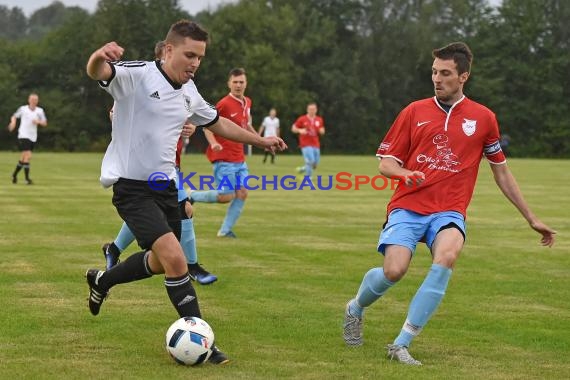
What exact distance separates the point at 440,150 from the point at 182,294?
6.30 ft

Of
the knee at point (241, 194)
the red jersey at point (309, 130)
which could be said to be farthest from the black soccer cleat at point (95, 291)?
the red jersey at point (309, 130)

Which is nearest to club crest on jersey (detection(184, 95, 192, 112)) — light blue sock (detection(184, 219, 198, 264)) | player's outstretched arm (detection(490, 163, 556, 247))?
player's outstretched arm (detection(490, 163, 556, 247))

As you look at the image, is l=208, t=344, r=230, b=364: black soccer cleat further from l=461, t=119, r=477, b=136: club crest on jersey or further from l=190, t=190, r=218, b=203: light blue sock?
l=190, t=190, r=218, b=203: light blue sock

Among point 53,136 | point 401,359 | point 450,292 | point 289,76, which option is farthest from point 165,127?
point 289,76

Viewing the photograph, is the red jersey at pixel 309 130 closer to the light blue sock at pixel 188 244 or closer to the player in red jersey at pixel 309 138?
the player in red jersey at pixel 309 138

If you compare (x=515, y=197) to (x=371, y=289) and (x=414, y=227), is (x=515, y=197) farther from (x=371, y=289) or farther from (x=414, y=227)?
(x=371, y=289)

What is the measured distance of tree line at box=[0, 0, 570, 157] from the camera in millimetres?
67875

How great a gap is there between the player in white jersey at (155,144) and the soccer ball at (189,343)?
102 millimetres

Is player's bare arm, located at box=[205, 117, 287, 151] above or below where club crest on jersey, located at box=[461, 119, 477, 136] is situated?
below

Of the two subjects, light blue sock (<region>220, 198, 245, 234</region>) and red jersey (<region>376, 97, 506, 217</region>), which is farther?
light blue sock (<region>220, 198, 245, 234</region>)

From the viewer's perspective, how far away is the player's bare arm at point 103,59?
593 centimetres

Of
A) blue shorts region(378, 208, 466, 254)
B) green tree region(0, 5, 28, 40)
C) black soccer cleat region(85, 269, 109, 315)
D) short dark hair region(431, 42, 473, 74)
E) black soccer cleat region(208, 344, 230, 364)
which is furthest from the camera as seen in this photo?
green tree region(0, 5, 28, 40)

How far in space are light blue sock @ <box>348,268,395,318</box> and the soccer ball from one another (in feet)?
3.66

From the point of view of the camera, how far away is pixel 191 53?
6480mm
